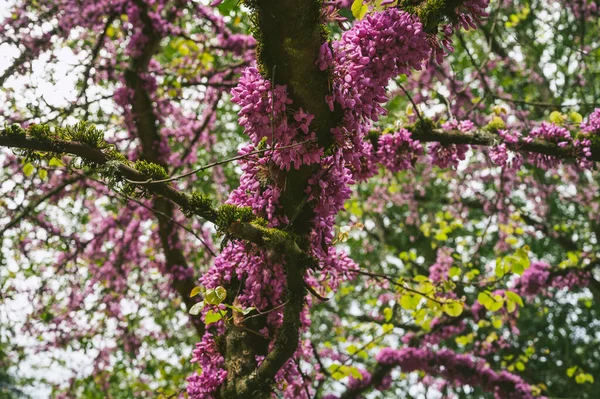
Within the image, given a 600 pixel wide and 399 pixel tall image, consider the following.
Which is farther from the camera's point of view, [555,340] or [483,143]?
[555,340]

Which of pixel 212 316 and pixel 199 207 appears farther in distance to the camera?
pixel 212 316

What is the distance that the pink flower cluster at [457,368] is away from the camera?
271 inches

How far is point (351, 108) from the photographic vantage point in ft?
7.45

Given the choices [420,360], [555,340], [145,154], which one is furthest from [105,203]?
[555,340]

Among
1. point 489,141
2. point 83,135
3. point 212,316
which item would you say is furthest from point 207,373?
point 489,141

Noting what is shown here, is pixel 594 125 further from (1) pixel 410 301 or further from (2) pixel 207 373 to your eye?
(2) pixel 207 373

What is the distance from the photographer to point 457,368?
6984 millimetres

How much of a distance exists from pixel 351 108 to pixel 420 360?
564 centimetres

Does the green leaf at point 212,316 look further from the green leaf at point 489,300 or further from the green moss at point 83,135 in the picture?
the green leaf at point 489,300

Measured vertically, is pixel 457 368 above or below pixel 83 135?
above

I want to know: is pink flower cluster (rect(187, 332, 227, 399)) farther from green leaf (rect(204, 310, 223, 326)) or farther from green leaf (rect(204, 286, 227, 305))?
green leaf (rect(204, 286, 227, 305))

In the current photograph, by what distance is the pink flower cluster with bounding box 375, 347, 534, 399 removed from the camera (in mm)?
6875

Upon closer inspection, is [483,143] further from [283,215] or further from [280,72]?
[280,72]

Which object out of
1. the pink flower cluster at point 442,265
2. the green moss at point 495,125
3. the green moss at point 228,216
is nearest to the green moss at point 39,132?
the green moss at point 228,216
